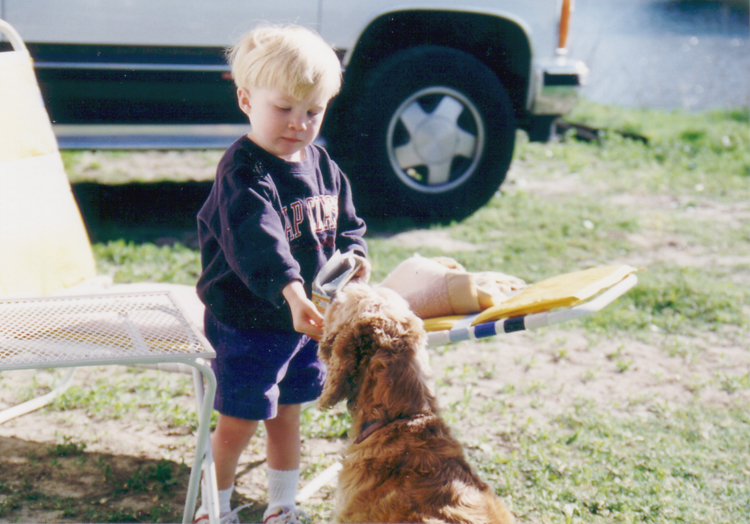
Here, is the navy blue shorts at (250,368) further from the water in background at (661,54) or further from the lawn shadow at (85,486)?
the water in background at (661,54)

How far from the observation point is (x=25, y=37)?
445 centimetres

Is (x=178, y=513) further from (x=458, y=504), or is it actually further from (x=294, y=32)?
(x=294, y=32)

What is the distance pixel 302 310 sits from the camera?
6.60 feet

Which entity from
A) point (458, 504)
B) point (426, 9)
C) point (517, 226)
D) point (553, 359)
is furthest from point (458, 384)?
point (426, 9)

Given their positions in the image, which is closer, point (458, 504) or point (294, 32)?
point (458, 504)

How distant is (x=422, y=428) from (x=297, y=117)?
0.91m

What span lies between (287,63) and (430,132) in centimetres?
334

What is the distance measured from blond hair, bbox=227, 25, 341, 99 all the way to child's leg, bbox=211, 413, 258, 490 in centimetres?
101

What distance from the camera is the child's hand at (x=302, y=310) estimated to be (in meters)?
2.01

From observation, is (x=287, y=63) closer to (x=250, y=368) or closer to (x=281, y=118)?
(x=281, y=118)

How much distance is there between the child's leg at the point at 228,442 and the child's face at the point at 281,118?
0.83 metres

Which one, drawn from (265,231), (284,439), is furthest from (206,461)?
(265,231)

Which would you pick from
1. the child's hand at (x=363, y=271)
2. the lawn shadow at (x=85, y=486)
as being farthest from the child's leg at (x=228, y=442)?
the child's hand at (x=363, y=271)

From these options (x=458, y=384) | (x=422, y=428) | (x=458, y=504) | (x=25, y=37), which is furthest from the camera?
(x=25, y=37)
